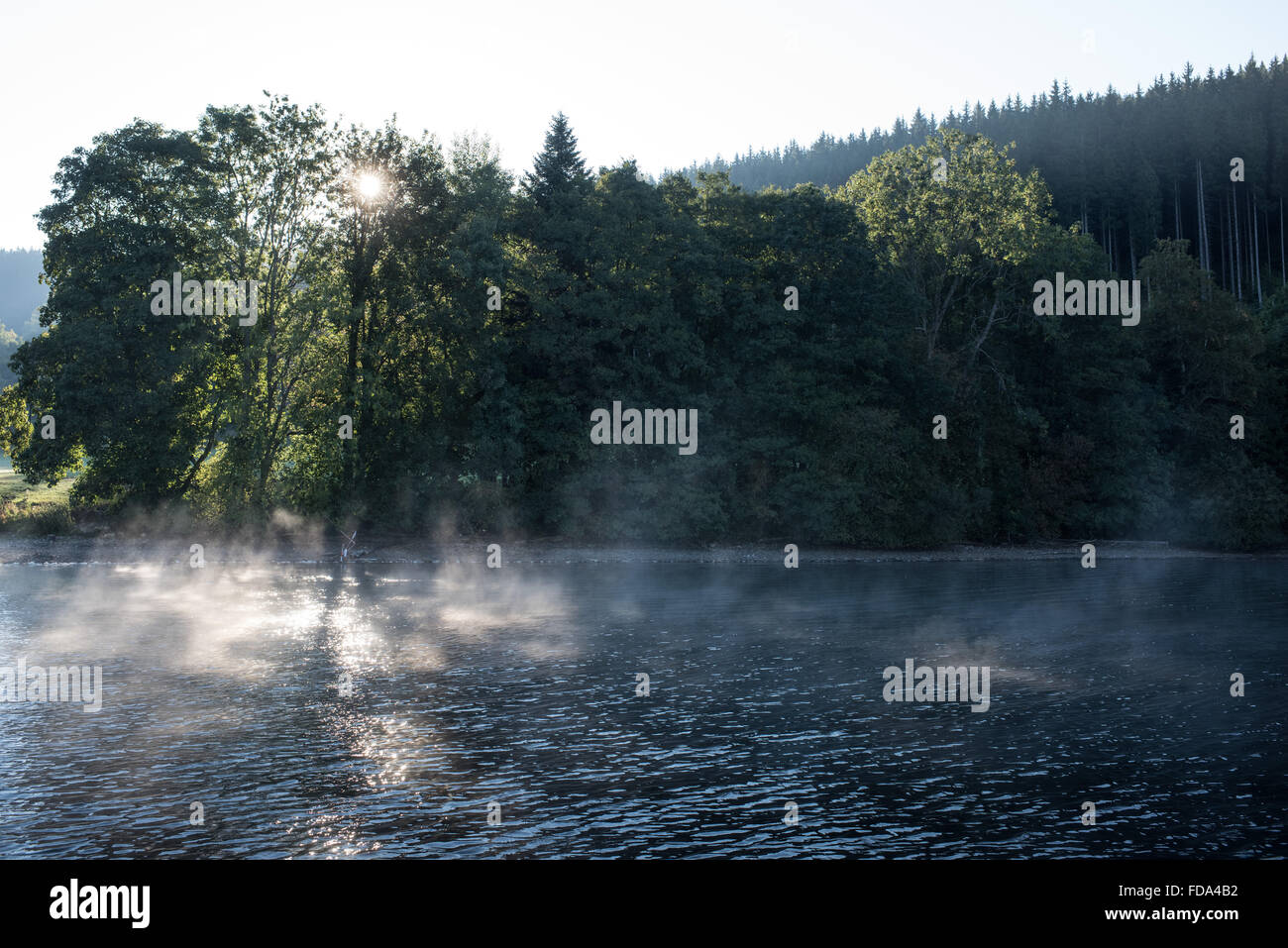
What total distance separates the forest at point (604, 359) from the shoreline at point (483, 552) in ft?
4.56

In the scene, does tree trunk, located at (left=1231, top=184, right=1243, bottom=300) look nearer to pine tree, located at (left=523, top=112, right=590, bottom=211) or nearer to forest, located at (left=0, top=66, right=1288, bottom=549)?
forest, located at (left=0, top=66, right=1288, bottom=549)

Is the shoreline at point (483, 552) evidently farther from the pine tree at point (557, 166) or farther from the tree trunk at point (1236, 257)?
the tree trunk at point (1236, 257)

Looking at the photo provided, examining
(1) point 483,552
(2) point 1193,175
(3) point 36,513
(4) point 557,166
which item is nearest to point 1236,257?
(2) point 1193,175

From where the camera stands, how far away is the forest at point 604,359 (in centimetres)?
5934

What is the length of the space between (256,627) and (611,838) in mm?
23086

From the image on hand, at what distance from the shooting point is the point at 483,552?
2398 inches

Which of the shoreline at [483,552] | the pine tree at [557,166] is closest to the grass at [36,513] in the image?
the shoreline at [483,552]

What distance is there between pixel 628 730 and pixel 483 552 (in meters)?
38.9

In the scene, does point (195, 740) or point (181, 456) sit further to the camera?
point (181, 456)

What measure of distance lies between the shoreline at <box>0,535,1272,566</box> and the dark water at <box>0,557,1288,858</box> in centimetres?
1234

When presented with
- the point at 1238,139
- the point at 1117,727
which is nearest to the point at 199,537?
the point at 1117,727

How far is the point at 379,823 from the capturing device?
16781mm

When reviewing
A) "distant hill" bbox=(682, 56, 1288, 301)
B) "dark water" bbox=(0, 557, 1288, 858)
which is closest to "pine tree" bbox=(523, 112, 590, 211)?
"dark water" bbox=(0, 557, 1288, 858)
